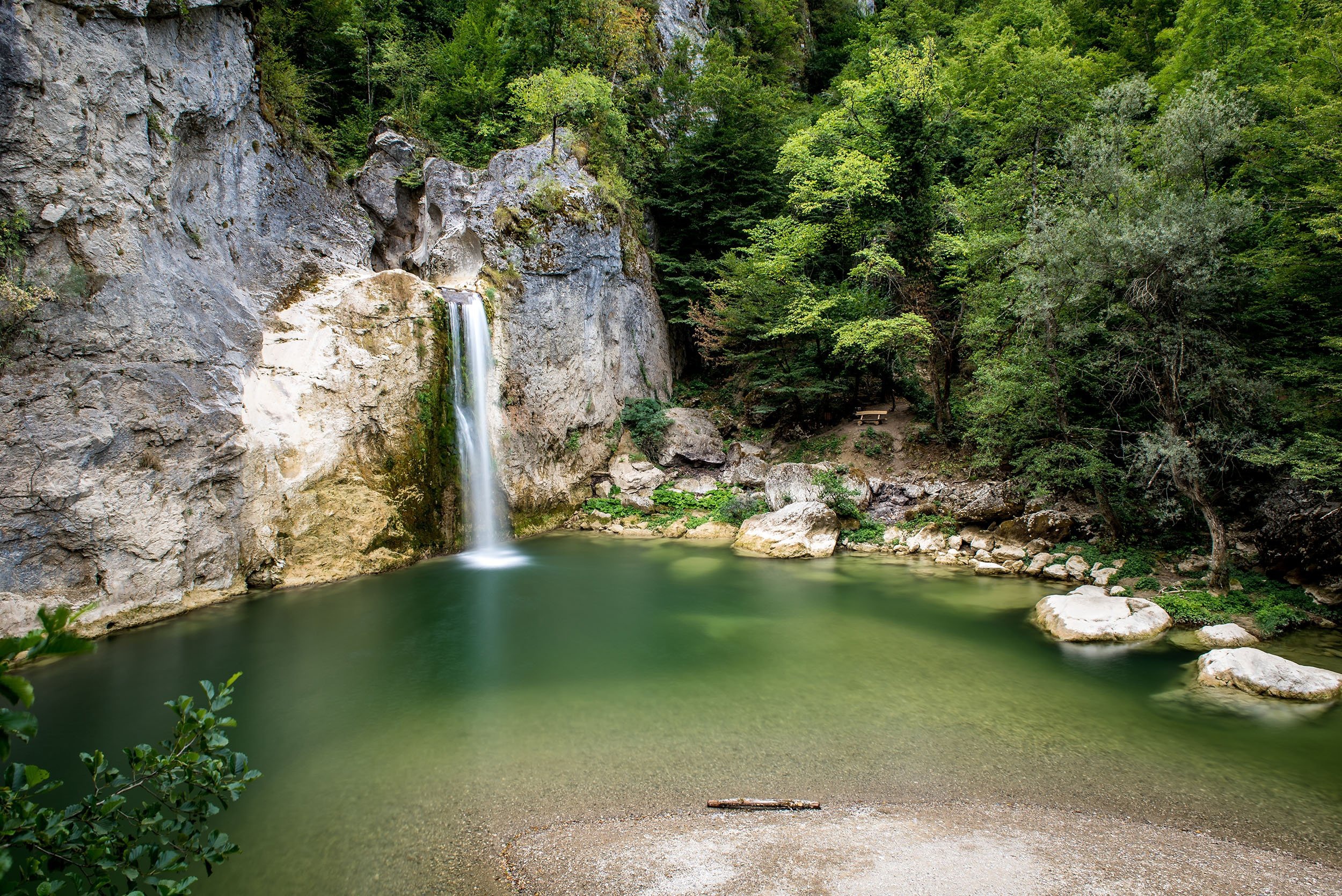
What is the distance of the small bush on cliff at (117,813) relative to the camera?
5.76 feet

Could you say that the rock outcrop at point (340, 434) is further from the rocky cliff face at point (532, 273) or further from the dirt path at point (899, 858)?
the dirt path at point (899, 858)

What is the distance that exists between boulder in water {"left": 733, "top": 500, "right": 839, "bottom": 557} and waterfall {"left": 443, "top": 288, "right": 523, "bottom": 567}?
5.76m

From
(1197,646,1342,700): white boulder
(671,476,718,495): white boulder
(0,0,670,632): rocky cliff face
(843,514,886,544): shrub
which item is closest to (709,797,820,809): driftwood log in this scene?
(1197,646,1342,700): white boulder

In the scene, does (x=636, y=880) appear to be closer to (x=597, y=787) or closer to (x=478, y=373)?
(x=597, y=787)

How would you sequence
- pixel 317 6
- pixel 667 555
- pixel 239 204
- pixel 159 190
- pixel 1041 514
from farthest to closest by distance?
pixel 317 6 → pixel 667 555 → pixel 1041 514 → pixel 239 204 → pixel 159 190

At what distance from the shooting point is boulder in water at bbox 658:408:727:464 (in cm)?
1980

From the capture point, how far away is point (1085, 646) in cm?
880

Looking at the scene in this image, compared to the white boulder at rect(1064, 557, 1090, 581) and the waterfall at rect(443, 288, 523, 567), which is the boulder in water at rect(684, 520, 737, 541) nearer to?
the waterfall at rect(443, 288, 523, 567)

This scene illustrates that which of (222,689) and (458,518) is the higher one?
(222,689)

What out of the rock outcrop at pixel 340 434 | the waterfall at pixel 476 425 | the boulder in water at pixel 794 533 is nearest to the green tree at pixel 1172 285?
the boulder in water at pixel 794 533

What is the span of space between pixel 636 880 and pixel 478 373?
1334cm

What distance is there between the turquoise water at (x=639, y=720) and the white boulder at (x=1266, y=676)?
1.07ft

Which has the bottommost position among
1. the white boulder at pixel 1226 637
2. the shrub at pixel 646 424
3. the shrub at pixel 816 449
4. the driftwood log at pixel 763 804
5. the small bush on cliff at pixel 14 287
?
the driftwood log at pixel 763 804

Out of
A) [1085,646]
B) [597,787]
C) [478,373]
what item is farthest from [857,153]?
[597,787]
